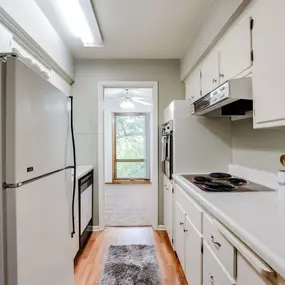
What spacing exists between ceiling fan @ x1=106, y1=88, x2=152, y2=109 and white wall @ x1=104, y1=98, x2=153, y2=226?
0.49m

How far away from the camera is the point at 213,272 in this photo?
151 centimetres

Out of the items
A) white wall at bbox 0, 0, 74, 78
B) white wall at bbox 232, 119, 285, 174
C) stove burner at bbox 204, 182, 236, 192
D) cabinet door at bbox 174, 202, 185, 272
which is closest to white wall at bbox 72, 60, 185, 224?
white wall at bbox 0, 0, 74, 78

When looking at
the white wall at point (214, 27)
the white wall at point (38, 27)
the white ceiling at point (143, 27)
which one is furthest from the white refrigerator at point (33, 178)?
the white wall at point (214, 27)

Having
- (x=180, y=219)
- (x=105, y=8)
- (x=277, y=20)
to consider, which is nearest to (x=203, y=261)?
(x=180, y=219)

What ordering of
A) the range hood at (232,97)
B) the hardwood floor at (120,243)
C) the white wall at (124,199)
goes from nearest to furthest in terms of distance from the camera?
the range hood at (232,97) < the hardwood floor at (120,243) < the white wall at (124,199)

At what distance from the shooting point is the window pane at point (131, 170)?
8.35 metres

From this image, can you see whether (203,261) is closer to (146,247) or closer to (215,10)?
(146,247)

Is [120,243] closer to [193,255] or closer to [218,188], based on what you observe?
[193,255]

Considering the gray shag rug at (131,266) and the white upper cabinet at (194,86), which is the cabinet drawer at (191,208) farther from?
the white upper cabinet at (194,86)

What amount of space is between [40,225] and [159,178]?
266 centimetres

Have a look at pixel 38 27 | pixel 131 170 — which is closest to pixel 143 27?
pixel 38 27

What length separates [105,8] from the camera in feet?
8.07

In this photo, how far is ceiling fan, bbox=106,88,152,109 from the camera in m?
6.24

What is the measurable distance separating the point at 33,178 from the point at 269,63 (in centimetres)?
137
